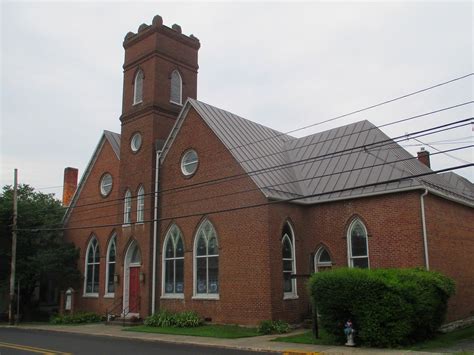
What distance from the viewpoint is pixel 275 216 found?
21203 millimetres

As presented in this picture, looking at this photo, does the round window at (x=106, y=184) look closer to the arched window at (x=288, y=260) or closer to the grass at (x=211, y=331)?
the grass at (x=211, y=331)

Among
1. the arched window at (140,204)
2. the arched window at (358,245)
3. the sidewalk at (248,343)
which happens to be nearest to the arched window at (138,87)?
the arched window at (140,204)

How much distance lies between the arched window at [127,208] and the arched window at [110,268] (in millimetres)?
2084

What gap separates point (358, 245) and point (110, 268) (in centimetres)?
1466

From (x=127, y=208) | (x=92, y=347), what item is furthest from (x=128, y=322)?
(x=92, y=347)

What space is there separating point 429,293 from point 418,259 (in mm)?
3110

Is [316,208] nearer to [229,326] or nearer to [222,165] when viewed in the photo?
[222,165]

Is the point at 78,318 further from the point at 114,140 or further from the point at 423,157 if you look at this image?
the point at 423,157

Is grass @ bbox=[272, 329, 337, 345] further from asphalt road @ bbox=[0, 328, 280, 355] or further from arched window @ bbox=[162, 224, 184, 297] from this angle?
arched window @ bbox=[162, 224, 184, 297]

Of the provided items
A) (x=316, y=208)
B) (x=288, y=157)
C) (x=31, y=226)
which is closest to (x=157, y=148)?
(x=288, y=157)

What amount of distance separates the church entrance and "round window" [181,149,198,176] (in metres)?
4.95

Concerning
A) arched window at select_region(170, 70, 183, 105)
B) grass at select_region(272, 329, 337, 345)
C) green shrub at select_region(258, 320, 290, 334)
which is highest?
arched window at select_region(170, 70, 183, 105)

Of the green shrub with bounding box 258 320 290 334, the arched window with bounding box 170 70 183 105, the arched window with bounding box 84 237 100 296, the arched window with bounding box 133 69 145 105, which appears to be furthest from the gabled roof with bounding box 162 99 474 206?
the arched window with bounding box 84 237 100 296

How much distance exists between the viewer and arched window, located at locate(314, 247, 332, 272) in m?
22.1
